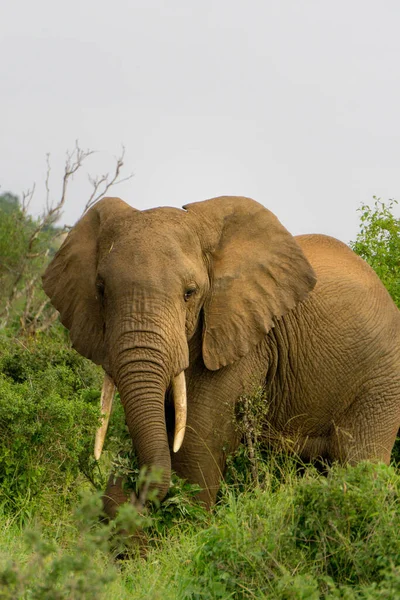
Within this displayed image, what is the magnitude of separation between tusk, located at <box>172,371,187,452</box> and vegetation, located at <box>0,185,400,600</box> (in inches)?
17.1

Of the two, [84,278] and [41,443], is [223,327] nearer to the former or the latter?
[84,278]

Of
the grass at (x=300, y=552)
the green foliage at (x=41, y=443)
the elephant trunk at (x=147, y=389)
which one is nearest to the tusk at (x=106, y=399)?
the elephant trunk at (x=147, y=389)

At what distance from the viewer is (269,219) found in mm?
7953

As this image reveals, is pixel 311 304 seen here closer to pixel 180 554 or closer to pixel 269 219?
pixel 269 219

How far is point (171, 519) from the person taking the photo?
7301mm

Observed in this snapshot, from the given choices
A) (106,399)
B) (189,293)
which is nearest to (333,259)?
(189,293)

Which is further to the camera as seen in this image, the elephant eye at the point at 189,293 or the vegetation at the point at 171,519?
the elephant eye at the point at 189,293

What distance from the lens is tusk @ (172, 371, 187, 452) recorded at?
7.09 metres

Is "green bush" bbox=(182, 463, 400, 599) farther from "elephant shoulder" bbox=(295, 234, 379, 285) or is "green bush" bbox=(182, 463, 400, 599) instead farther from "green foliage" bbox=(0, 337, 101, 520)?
"elephant shoulder" bbox=(295, 234, 379, 285)

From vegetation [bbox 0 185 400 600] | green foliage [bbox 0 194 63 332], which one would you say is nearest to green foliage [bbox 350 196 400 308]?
vegetation [bbox 0 185 400 600]

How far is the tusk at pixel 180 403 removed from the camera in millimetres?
7086

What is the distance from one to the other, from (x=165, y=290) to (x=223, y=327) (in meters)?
0.72

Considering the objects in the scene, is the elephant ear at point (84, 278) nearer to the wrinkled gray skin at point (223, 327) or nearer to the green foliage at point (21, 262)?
the wrinkled gray skin at point (223, 327)

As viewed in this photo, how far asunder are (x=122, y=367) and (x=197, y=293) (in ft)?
2.27
